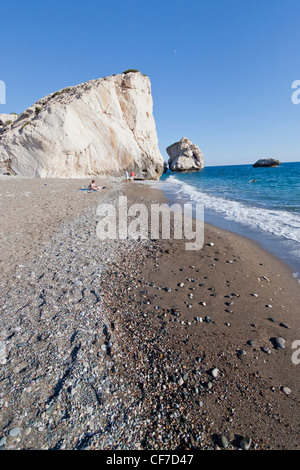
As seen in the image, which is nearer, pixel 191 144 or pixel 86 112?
pixel 86 112

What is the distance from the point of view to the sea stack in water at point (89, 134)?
24.8 m

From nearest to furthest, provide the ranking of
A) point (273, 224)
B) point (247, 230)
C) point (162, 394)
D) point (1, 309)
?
point (162, 394) < point (1, 309) < point (247, 230) < point (273, 224)

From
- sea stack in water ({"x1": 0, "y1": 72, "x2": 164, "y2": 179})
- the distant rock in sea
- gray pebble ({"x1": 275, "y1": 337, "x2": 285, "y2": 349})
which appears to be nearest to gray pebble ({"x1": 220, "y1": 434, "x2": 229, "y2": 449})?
gray pebble ({"x1": 275, "y1": 337, "x2": 285, "y2": 349})

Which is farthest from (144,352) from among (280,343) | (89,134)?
(89,134)

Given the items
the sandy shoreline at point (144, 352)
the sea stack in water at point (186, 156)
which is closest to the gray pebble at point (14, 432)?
the sandy shoreline at point (144, 352)

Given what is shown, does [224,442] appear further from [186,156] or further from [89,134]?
[186,156]

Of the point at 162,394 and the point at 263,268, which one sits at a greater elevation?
the point at 263,268

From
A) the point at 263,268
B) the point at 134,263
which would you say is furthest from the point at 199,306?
the point at 263,268

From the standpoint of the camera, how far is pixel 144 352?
9.69 ft

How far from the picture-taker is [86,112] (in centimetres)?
2858

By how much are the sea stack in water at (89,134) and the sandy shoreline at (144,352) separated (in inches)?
926

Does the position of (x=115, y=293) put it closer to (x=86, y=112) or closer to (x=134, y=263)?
(x=134, y=263)
